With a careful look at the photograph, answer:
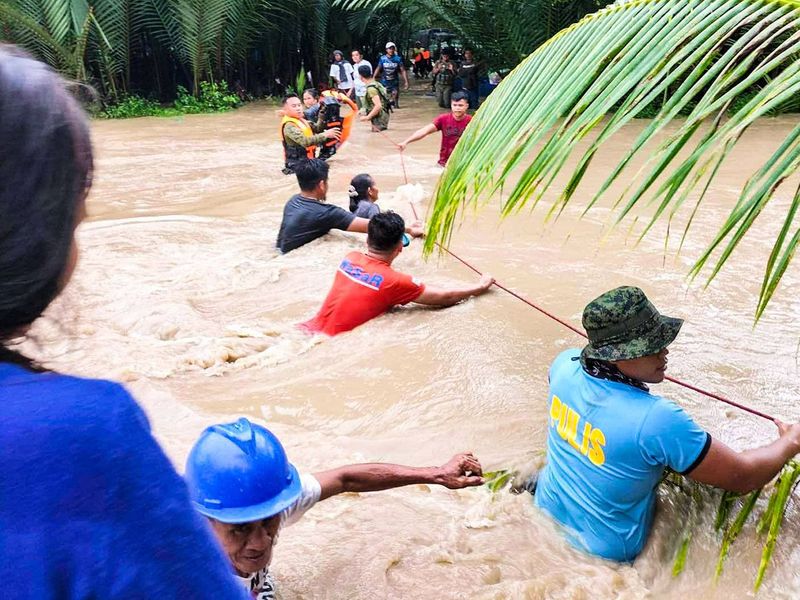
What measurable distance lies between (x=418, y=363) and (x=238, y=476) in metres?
2.50

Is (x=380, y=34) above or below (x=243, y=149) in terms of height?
above

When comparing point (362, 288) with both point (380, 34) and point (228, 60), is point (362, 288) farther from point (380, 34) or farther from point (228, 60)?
point (380, 34)

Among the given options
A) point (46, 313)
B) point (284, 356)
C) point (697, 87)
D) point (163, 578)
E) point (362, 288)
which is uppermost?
point (697, 87)

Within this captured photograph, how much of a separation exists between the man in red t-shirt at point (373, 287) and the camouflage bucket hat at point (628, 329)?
7.43 feet

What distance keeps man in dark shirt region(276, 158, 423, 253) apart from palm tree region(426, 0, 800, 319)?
13.3ft

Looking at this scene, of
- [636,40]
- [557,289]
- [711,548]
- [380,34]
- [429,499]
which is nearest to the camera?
[636,40]

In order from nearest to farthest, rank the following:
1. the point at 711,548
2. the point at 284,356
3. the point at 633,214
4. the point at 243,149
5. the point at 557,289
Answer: the point at 711,548, the point at 284,356, the point at 557,289, the point at 633,214, the point at 243,149

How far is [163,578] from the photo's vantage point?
67 centimetres

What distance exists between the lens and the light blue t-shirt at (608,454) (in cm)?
235

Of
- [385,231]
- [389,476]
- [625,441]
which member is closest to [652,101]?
[625,441]

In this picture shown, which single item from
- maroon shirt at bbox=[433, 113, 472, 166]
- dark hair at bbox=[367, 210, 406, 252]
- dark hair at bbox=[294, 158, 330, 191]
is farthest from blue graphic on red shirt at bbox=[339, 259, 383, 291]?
maroon shirt at bbox=[433, 113, 472, 166]

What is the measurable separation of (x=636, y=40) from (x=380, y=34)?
847 inches

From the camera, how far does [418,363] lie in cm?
428

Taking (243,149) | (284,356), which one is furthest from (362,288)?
(243,149)
